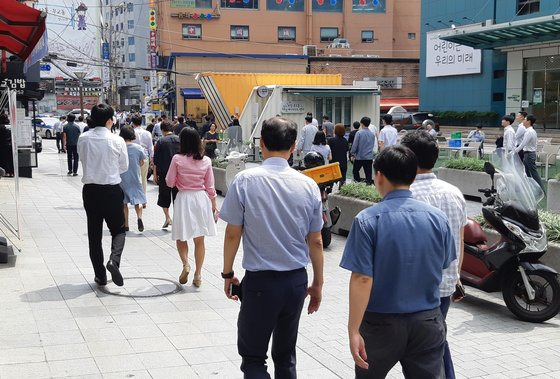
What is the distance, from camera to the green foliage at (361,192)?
10.1 metres

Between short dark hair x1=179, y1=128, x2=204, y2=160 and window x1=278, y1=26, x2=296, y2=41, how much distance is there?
161ft

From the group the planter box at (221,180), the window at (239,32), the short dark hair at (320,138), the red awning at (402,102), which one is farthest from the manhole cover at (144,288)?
the window at (239,32)

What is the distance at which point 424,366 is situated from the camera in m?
3.31

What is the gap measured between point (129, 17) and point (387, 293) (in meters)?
92.8

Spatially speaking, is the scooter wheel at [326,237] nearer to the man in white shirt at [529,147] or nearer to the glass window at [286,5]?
the man in white shirt at [529,147]

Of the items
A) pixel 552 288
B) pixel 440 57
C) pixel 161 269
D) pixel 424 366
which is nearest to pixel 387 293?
pixel 424 366

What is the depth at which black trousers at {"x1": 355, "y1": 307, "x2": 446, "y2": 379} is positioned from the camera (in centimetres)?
324

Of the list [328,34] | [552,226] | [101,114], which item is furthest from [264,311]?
[328,34]

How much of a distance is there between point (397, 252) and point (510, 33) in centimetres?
2993

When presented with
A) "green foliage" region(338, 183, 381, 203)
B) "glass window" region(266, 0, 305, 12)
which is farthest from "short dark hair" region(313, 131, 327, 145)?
"glass window" region(266, 0, 305, 12)

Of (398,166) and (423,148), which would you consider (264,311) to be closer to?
(398,166)

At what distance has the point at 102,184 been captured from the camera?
22.9 feet

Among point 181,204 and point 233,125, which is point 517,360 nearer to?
point 181,204

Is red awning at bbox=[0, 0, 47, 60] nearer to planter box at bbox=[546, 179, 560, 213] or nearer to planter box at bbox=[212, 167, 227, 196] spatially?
planter box at bbox=[212, 167, 227, 196]
